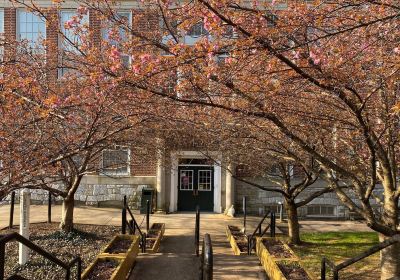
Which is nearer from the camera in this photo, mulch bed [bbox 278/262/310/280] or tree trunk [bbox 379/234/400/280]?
tree trunk [bbox 379/234/400/280]

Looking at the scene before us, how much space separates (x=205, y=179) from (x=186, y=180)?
0.79 m

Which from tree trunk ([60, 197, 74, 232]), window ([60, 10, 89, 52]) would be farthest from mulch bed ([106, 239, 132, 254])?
window ([60, 10, 89, 52])

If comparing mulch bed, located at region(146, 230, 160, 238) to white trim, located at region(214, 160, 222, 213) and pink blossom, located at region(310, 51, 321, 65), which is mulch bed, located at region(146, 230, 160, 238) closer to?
white trim, located at region(214, 160, 222, 213)

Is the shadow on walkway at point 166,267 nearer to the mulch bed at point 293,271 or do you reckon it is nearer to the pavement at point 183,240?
the pavement at point 183,240

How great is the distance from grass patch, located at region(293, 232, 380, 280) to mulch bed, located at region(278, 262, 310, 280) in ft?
5.00

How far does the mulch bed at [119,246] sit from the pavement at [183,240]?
37 centimetres

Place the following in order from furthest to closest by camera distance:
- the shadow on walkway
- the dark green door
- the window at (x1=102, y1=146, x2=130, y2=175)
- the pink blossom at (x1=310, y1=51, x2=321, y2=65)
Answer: the dark green door
the window at (x1=102, y1=146, x2=130, y2=175)
the shadow on walkway
the pink blossom at (x1=310, y1=51, x2=321, y2=65)

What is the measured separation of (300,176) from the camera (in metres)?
17.6

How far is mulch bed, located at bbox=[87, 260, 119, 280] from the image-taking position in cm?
688

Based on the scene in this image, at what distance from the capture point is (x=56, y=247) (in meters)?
9.85

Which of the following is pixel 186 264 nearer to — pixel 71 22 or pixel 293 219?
pixel 293 219

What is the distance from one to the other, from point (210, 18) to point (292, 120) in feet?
9.84

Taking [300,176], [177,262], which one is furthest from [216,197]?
[177,262]

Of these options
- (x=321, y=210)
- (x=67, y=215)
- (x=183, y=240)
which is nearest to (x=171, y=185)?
(x=183, y=240)
